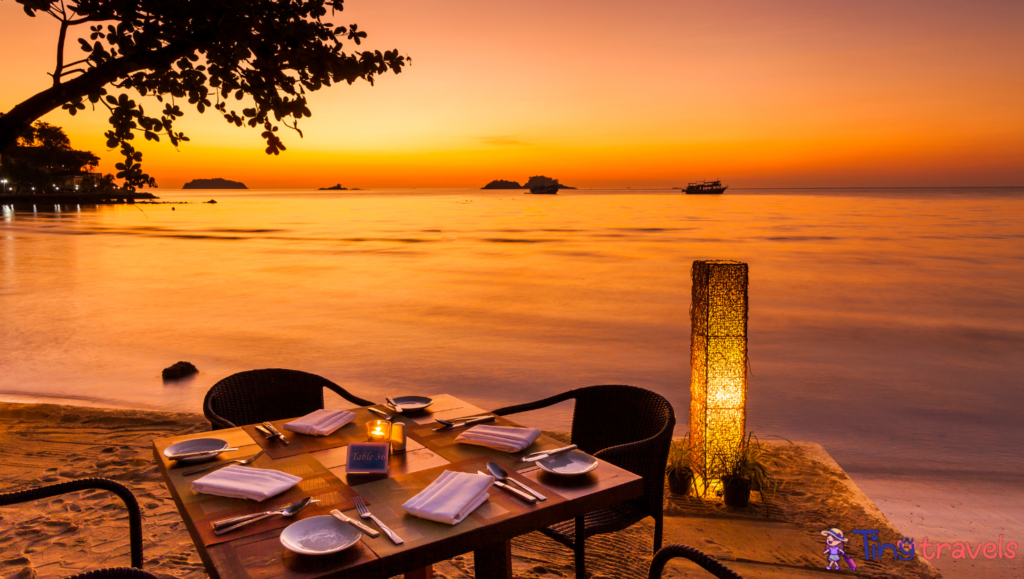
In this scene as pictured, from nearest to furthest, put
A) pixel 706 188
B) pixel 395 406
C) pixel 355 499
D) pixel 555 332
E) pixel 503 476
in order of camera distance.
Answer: pixel 355 499 < pixel 503 476 < pixel 395 406 < pixel 555 332 < pixel 706 188

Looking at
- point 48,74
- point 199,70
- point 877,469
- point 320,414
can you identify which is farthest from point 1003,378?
point 48,74

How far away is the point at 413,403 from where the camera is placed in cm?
260

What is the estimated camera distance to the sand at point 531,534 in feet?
9.27

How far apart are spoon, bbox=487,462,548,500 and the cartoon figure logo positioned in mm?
1799

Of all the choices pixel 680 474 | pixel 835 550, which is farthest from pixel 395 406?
pixel 835 550

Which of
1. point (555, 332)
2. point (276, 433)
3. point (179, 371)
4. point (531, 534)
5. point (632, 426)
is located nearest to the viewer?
point (276, 433)

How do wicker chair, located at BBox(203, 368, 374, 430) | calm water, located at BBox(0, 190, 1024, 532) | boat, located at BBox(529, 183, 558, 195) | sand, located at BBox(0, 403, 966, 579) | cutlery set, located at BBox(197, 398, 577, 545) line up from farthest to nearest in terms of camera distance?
boat, located at BBox(529, 183, 558, 195)
calm water, located at BBox(0, 190, 1024, 532)
wicker chair, located at BBox(203, 368, 374, 430)
sand, located at BBox(0, 403, 966, 579)
cutlery set, located at BBox(197, 398, 577, 545)

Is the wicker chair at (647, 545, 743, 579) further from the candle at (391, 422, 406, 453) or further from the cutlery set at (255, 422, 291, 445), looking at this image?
the cutlery set at (255, 422, 291, 445)

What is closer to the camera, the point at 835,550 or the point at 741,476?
the point at 835,550

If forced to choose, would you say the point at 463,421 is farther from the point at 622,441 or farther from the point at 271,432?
the point at 622,441

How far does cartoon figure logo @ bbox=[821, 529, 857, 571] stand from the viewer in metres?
2.84

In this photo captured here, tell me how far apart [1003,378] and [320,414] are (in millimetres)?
7094

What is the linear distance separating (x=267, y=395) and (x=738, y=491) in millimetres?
2449

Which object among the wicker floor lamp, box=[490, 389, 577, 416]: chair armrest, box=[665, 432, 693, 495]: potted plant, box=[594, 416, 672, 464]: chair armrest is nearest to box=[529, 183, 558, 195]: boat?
box=[665, 432, 693, 495]: potted plant
